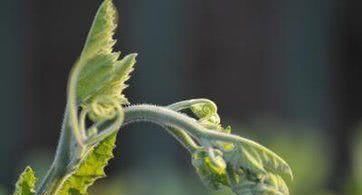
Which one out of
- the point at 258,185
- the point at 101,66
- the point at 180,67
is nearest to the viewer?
the point at 258,185

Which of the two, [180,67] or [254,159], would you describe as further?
[180,67]

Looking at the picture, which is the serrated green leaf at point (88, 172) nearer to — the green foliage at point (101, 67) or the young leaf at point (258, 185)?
the green foliage at point (101, 67)

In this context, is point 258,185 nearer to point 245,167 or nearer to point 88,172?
point 245,167

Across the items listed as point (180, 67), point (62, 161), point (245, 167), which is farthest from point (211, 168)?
point (180, 67)

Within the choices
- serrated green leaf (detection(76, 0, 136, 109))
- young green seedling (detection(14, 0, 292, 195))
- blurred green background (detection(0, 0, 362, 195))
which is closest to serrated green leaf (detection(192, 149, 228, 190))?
young green seedling (detection(14, 0, 292, 195))

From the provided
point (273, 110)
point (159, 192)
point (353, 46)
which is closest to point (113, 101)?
point (159, 192)

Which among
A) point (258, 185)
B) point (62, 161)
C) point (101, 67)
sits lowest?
point (258, 185)
